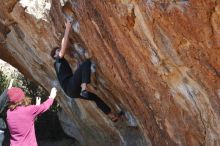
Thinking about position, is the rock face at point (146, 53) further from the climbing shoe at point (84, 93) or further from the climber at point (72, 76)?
the climbing shoe at point (84, 93)

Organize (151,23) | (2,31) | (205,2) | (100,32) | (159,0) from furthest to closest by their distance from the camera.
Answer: (2,31) < (100,32) < (151,23) < (159,0) < (205,2)

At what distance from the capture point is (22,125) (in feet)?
20.0

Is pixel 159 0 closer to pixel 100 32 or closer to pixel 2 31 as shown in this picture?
pixel 100 32

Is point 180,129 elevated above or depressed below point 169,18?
below

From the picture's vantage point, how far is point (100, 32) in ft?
24.9

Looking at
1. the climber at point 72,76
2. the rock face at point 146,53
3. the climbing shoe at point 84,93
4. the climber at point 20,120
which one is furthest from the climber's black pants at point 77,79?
the climber at point 20,120

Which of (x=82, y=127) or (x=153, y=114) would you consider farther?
(x=82, y=127)

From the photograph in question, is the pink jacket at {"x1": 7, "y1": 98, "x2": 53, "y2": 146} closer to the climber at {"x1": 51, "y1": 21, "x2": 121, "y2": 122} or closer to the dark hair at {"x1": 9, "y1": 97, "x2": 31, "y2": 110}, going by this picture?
the dark hair at {"x1": 9, "y1": 97, "x2": 31, "y2": 110}

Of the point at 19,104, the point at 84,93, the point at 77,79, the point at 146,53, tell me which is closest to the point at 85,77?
the point at 77,79

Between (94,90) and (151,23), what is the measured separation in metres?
3.91

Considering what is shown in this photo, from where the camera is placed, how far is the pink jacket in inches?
240

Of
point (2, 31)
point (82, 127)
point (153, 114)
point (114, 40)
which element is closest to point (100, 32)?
point (114, 40)

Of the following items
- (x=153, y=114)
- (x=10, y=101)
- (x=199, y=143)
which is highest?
(x=10, y=101)

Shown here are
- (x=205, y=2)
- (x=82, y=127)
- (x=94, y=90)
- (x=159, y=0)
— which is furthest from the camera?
(x=82, y=127)
